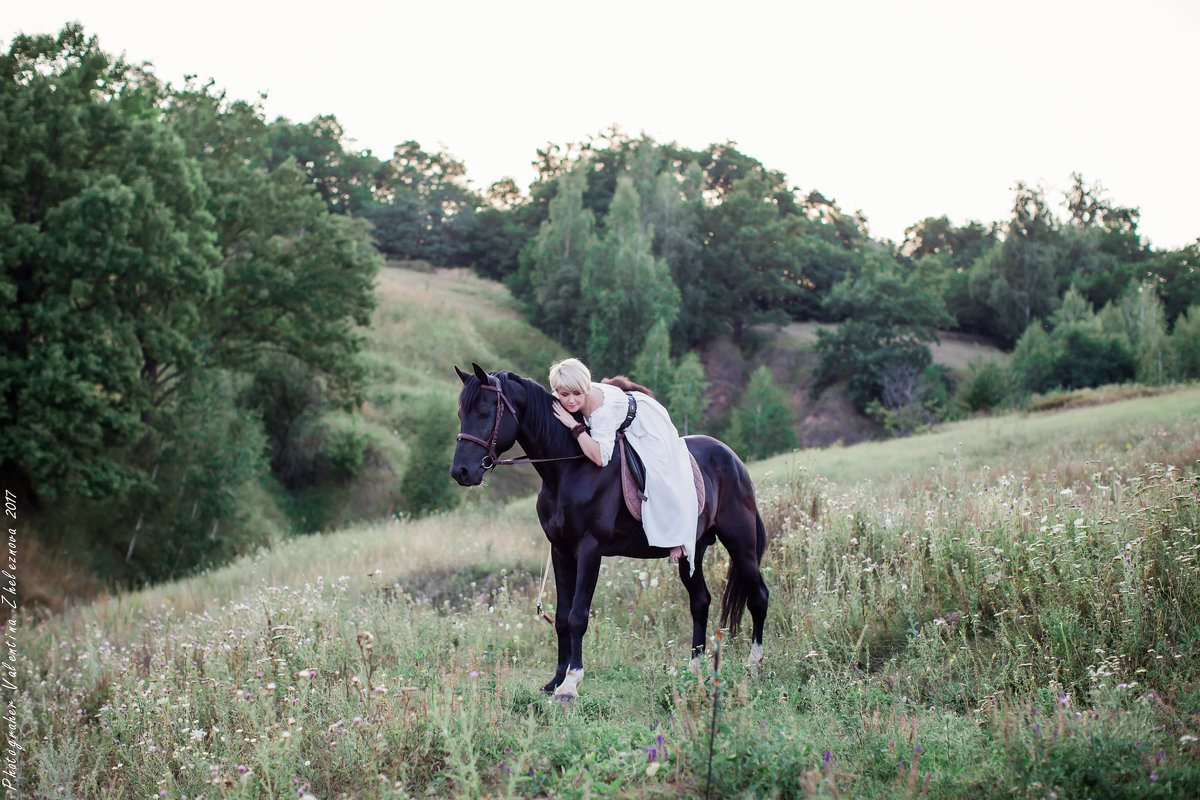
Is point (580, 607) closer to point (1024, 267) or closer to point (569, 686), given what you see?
point (569, 686)

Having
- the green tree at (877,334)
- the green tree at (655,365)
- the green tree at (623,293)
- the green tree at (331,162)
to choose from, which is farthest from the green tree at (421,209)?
the green tree at (877,334)

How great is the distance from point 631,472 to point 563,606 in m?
1.12

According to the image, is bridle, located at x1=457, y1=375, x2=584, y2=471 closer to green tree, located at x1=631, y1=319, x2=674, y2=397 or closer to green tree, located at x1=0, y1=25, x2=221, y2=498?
green tree, located at x1=0, y1=25, x2=221, y2=498

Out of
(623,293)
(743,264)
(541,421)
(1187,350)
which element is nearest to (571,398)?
(541,421)

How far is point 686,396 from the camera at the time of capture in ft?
135

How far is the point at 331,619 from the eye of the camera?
7.24 meters

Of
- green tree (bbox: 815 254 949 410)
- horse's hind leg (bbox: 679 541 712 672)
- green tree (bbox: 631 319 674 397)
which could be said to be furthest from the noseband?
green tree (bbox: 815 254 949 410)

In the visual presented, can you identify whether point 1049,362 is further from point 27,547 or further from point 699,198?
point 27,547

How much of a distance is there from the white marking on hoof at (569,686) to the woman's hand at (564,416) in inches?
68.9

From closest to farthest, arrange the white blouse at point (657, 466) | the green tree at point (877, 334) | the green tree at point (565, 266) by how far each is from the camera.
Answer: the white blouse at point (657, 466) → the green tree at point (877, 334) → the green tree at point (565, 266)

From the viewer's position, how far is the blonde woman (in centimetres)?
A: 543

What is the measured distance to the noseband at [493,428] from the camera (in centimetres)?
509

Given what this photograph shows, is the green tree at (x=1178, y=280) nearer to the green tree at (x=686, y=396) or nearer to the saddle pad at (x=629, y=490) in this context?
the green tree at (x=686, y=396)

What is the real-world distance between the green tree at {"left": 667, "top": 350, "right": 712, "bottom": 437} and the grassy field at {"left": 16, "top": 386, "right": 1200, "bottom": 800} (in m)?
31.1
